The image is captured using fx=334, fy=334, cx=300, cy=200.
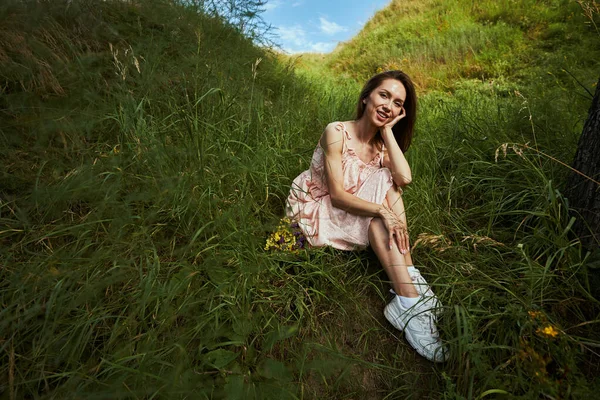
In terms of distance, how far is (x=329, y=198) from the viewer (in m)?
2.12

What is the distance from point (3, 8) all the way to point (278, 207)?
244 centimetres

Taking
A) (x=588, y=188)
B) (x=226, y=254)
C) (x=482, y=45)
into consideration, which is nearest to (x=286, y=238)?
(x=226, y=254)

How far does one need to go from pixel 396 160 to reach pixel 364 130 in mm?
345

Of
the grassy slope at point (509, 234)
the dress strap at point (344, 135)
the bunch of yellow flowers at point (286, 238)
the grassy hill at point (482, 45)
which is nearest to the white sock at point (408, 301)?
the grassy slope at point (509, 234)

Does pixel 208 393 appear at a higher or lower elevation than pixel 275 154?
lower

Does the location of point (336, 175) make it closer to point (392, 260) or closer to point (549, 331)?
point (392, 260)

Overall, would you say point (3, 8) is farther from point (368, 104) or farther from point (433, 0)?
point (433, 0)

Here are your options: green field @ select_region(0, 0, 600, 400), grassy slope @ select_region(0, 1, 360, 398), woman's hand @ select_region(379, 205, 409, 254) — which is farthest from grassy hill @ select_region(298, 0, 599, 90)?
grassy slope @ select_region(0, 1, 360, 398)

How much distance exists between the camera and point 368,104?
219 cm

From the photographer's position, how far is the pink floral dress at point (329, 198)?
195 centimetres

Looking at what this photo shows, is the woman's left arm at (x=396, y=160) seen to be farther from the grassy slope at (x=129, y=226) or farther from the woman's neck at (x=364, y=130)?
the grassy slope at (x=129, y=226)

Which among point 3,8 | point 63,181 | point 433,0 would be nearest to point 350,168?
point 63,181

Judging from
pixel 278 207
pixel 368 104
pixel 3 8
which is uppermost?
pixel 3 8

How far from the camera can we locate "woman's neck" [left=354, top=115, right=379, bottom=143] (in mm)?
2221
